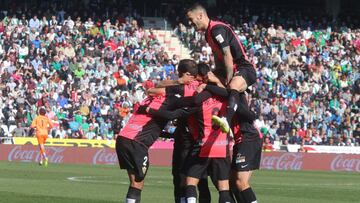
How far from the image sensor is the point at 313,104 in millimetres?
45375

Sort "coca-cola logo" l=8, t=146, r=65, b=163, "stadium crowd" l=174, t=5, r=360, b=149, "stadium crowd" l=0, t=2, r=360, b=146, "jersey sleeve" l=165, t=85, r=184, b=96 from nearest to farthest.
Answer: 1. "jersey sleeve" l=165, t=85, r=184, b=96
2. "coca-cola logo" l=8, t=146, r=65, b=163
3. "stadium crowd" l=0, t=2, r=360, b=146
4. "stadium crowd" l=174, t=5, r=360, b=149

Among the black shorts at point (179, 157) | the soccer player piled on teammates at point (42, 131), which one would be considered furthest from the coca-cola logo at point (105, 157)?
the black shorts at point (179, 157)

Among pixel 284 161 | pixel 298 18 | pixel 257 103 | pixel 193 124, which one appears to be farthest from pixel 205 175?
pixel 298 18

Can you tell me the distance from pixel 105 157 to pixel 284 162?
6667mm

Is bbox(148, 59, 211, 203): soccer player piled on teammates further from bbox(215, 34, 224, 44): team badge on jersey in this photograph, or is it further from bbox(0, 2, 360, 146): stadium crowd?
bbox(0, 2, 360, 146): stadium crowd

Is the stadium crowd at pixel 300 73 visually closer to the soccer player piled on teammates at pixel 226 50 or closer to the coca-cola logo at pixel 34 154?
the coca-cola logo at pixel 34 154

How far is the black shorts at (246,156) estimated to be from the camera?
43.9 feet

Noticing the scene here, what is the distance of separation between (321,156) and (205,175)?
25560 mm

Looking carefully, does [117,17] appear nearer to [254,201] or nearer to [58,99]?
[58,99]

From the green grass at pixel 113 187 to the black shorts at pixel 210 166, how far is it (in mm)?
4978

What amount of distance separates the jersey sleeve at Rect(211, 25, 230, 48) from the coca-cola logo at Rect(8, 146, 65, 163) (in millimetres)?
23926

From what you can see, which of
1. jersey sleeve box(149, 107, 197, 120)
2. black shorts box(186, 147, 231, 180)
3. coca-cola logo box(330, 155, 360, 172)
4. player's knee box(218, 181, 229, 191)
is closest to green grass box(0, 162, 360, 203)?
jersey sleeve box(149, 107, 197, 120)

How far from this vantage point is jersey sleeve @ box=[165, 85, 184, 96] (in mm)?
13570

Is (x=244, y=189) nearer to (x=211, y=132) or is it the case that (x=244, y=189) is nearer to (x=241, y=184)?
(x=241, y=184)
